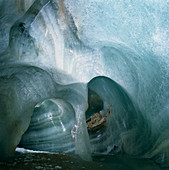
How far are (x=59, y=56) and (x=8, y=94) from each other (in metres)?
Answer: 0.55

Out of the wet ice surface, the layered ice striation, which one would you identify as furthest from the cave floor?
the layered ice striation

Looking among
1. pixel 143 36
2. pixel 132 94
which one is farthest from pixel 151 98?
pixel 143 36

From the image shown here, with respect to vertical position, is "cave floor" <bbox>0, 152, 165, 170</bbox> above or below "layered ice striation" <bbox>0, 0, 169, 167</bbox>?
below

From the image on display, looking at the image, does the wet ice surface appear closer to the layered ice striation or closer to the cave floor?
the cave floor

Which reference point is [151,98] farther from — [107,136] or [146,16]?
[107,136]

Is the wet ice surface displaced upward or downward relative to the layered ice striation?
downward

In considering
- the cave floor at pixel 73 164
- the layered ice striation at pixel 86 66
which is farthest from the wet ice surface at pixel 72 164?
the layered ice striation at pixel 86 66

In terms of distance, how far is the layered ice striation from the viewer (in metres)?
1.63

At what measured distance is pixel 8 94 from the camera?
2045 millimetres

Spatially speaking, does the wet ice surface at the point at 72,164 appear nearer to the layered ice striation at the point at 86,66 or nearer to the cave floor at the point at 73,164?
the cave floor at the point at 73,164

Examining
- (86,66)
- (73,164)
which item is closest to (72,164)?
(73,164)

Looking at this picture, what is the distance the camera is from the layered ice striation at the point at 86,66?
1.63m

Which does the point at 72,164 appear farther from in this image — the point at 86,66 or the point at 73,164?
the point at 86,66

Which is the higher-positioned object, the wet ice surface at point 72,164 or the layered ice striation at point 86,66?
the layered ice striation at point 86,66
